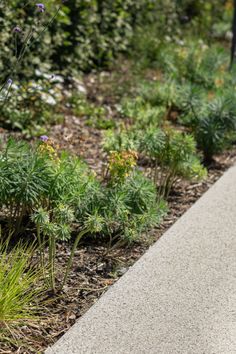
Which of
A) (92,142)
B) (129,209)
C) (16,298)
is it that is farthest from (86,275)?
(92,142)

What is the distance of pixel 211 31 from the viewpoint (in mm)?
10656

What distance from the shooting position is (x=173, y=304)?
3.51 meters

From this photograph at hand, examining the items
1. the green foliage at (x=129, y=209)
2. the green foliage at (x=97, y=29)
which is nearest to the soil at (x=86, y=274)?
the green foliage at (x=129, y=209)

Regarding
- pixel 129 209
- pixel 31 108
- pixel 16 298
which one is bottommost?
pixel 31 108

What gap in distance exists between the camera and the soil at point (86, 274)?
128 inches

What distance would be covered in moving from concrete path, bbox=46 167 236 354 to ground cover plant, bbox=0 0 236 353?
0.14 metres

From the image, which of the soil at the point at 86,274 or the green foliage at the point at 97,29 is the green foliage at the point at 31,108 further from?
the soil at the point at 86,274

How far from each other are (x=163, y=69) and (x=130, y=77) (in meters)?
0.39

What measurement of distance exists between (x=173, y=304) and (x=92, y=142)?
2843 mm

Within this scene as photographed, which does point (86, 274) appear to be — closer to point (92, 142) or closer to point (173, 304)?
point (173, 304)

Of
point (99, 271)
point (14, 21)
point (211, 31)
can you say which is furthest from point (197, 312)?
point (211, 31)

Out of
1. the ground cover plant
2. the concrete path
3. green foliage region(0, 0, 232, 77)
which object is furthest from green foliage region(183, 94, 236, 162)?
green foliage region(0, 0, 232, 77)

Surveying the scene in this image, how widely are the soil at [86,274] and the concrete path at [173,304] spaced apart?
9 centimetres

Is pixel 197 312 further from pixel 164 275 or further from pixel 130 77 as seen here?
pixel 130 77
